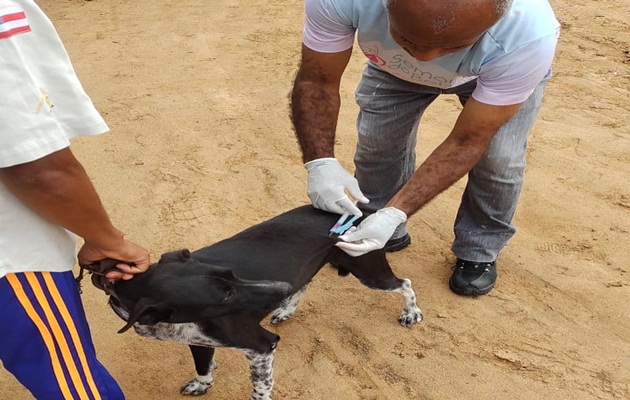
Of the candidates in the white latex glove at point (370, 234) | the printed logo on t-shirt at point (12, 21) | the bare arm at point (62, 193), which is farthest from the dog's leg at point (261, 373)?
the printed logo on t-shirt at point (12, 21)

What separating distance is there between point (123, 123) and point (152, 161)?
763 mm

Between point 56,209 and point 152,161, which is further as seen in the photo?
point 152,161

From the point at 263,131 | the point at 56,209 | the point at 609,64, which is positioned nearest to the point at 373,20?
the point at 56,209

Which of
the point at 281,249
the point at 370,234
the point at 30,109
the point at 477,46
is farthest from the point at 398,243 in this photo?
the point at 30,109

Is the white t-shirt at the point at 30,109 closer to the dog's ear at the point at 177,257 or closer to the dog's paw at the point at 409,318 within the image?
the dog's ear at the point at 177,257

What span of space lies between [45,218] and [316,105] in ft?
5.86

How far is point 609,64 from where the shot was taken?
22.6ft

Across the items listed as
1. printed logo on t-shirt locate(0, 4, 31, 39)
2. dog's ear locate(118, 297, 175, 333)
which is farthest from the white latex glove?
printed logo on t-shirt locate(0, 4, 31, 39)

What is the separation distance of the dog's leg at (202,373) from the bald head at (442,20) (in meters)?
1.70

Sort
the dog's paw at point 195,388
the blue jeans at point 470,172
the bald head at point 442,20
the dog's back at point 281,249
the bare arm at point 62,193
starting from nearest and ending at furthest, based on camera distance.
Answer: the bare arm at point 62,193 < the bald head at point 442,20 < the dog's back at point 281,249 < the dog's paw at point 195,388 < the blue jeans at point 470,172

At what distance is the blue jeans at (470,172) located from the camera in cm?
376

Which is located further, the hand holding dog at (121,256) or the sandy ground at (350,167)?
the sandy ground at (350,167)

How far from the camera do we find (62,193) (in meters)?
1.94

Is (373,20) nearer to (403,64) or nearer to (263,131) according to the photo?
(403,64)
